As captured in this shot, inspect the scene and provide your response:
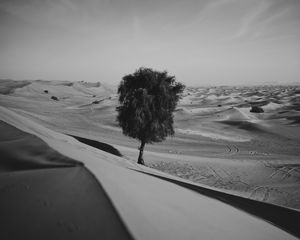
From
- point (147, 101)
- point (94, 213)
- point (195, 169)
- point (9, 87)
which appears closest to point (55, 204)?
point (94, 213)

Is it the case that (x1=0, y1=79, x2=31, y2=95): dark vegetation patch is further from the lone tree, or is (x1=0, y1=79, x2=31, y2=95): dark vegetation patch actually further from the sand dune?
the sand dune

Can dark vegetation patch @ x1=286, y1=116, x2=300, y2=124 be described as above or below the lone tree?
below

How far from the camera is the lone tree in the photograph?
13714 mm

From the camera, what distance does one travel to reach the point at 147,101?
13.7m

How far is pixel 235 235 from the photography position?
371cm

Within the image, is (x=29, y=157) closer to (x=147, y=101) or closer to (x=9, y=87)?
(x=147, y=101)

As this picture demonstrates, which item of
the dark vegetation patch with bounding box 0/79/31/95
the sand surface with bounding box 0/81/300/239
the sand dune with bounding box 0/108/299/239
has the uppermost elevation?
the dark vegetation patch with bounding box 0/79/31/95

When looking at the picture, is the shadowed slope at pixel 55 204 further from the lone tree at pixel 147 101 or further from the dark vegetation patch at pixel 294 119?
the dark vegetation patch at pixel 294 119

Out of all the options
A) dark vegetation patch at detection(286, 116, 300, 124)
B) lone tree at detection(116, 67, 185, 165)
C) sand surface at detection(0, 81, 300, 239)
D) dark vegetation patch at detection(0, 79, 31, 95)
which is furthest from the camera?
dark vegetation patch at detection(0, 79, 31, 95)

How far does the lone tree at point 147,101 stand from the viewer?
13.7 meters

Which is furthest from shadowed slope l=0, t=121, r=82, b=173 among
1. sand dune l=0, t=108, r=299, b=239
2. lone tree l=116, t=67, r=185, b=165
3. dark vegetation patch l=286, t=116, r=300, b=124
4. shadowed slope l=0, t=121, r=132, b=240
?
Answer: dark vegetation patch l=286, t=116, r=300, b=124

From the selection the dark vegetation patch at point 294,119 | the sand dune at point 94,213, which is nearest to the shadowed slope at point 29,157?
the sand dune at point 94,213

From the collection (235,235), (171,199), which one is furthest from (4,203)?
(235,235)

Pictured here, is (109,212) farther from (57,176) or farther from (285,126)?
(285,126)
